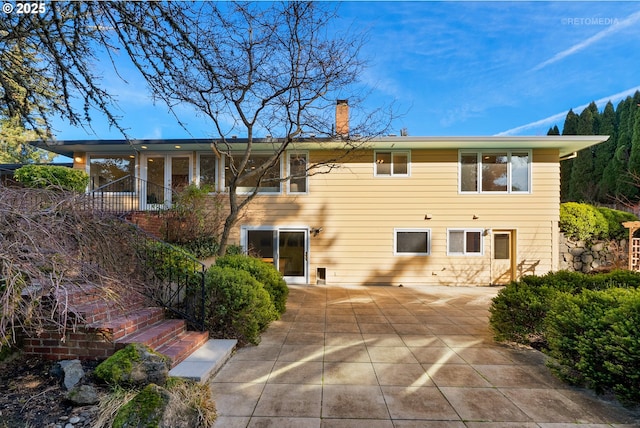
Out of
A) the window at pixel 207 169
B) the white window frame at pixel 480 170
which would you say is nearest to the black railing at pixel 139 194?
the window at pixel 207 169

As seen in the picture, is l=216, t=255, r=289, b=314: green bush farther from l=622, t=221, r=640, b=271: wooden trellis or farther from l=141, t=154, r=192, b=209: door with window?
l=622, t=221, r=640, b=271: wooden trellis

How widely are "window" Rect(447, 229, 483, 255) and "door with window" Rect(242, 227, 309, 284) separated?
Answer: 455 centimetres

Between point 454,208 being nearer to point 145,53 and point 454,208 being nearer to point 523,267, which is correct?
point 523,267

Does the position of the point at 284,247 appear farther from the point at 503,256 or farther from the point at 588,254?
the point at 588,254

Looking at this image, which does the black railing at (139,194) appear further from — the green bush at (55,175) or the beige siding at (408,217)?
the beige siding at (408,217)

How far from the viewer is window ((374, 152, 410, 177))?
371 inches

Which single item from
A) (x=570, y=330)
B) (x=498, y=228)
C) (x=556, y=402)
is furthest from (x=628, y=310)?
(x=498, y=228)

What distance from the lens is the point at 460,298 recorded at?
7.54 metres

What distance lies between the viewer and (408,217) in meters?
9.34

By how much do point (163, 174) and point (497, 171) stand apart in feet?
34.9

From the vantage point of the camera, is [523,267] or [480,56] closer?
[480,56]

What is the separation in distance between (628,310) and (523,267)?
705 cm

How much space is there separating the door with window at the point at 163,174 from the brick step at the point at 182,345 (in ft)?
21.2

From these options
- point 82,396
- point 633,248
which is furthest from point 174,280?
point 633,248
